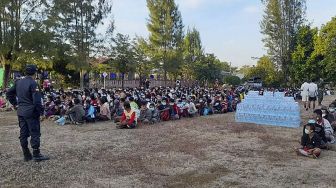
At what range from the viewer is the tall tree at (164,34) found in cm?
3697

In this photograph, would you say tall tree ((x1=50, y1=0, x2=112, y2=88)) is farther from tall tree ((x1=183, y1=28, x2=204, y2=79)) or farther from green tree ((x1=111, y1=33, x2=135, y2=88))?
tall tree ((x1=183, y1=28, x2=204, y2=79))

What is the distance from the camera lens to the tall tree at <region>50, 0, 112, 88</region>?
1053 inches

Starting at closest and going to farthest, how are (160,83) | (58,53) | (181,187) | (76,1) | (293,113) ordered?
(181,187)
(293,113)
(58,53)
(76,1)
(160,83)

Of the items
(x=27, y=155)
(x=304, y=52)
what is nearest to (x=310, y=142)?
(x=27, y=155)

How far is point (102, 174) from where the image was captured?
6.32 meters

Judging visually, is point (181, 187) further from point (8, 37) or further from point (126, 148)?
point (8, 37)

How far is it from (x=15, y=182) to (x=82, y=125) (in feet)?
21.0

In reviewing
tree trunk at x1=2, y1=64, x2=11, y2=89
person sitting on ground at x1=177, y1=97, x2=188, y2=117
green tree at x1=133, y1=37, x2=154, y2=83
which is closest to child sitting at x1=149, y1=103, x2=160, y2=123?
person sitting on ground at x1=177, y1=97, x2=188, y2=117

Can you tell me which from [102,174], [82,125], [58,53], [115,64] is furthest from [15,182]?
[115,64]

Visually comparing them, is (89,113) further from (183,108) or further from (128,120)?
(183,108)

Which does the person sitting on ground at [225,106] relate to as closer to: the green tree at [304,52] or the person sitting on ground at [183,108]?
the person sitting on ground at [183,108]

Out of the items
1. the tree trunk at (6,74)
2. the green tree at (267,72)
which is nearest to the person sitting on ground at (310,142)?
the tree trunk at (6,74)

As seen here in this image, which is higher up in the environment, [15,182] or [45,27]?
[45,27]

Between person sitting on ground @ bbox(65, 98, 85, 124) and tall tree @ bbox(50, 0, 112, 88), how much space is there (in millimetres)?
14672
